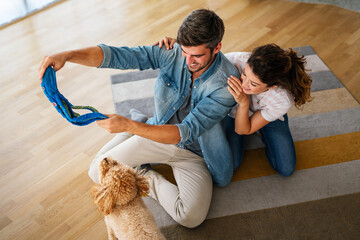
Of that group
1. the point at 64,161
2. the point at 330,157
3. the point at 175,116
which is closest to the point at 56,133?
the point at 64,161

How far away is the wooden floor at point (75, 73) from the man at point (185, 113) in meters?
0.32

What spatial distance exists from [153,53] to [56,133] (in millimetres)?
1035

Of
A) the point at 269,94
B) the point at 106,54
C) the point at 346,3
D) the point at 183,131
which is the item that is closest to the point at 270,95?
the point at 269,94

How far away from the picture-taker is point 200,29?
1.42 meters

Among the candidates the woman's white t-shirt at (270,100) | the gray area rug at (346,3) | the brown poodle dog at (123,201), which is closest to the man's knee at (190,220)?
the brown poodle dog at (123,201)

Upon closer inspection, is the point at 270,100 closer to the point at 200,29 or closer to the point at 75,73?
the point at 200,29

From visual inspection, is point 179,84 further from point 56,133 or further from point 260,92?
point 56,133

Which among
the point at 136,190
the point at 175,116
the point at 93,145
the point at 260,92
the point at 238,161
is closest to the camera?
the point at 136,190

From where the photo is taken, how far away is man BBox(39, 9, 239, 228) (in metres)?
1.46

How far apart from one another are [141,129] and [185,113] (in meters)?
0.47

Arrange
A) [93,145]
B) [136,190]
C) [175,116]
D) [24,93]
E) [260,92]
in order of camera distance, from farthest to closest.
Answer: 1. [24,93]
2. [93,145]
3. [175,116]
4. [260,92]
5. [136,190]

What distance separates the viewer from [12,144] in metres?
2.24

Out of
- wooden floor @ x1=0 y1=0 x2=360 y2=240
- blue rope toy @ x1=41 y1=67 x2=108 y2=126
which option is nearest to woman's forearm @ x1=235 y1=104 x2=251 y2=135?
blue rope toy @ x1=41 y1=67 x2=108 y2=126

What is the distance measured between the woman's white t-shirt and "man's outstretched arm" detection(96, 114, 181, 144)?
545 millimetres
